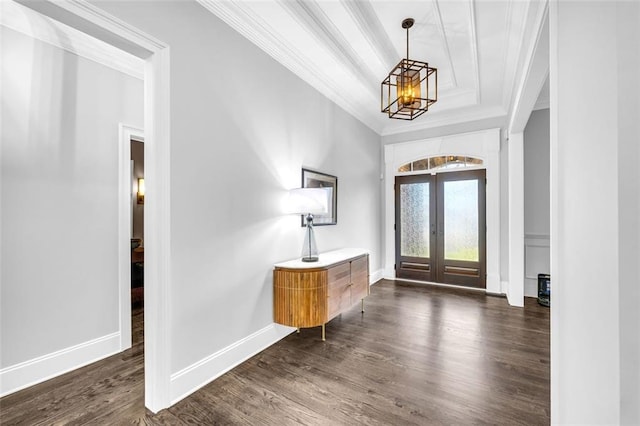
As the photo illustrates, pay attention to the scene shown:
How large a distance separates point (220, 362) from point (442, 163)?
453 centimetres

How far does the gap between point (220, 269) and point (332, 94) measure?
280 centimetres

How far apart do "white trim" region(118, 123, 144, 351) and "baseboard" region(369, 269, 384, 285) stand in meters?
3.62

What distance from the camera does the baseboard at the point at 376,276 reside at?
504cm

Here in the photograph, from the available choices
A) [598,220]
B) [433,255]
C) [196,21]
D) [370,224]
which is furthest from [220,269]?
[433,255]

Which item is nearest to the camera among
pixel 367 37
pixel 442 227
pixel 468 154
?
pixel 367 37

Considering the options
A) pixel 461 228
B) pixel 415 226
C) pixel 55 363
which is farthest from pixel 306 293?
pixel 461 228

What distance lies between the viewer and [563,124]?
1204 mm

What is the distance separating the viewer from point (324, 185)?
3.76m

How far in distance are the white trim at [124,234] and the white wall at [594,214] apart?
10.6 ft

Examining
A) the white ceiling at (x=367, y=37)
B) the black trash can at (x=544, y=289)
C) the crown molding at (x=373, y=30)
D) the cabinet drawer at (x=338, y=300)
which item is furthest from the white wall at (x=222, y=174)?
the black trash can at (x=544, y=289)

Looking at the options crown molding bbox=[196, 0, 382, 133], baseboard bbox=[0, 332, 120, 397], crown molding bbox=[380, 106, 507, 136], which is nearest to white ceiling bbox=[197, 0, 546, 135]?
crown molding bbox=[196, 0, 382, 133]

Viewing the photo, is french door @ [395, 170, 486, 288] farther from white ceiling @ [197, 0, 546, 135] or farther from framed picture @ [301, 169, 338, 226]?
framed picture @ [301, 169, 338, 226]

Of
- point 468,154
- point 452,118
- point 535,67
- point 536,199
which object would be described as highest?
point 452,118

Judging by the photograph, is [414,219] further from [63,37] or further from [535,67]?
[63,37]
